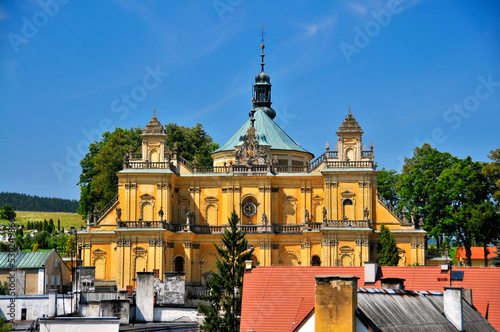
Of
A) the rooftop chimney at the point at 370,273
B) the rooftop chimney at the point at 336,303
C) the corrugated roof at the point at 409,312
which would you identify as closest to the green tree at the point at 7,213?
the rooftop chimney at the point at 370,273

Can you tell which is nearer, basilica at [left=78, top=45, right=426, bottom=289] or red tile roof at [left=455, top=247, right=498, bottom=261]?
basilica at [left=78, top=45, right=426, bottom=289]

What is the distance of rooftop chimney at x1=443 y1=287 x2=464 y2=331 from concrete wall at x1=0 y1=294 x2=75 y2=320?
930 inches

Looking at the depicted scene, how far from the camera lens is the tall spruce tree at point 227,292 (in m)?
45.3

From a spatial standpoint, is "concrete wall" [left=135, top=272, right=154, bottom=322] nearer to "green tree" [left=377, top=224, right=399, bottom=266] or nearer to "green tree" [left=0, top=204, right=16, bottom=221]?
"green tree" [left=377, top=224, right=399, bottom=266]

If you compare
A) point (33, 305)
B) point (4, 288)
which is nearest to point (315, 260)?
point (4, 288)

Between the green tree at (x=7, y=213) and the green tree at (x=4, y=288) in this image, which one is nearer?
the green tree at (x=4, y=288)

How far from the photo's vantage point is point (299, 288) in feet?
123

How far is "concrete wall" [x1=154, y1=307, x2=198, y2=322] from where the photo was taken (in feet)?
154

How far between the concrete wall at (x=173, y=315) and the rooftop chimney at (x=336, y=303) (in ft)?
59.4

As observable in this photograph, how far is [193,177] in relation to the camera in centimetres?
7175

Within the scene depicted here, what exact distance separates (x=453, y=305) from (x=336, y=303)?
641cm

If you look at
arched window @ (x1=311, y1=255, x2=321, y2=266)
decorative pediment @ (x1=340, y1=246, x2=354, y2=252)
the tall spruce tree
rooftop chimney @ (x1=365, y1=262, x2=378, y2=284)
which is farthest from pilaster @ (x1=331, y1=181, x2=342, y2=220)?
rooftop chimney @ (x1=365, y1=262, x2=378, y2=284)

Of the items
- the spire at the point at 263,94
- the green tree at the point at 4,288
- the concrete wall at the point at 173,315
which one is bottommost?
the concrete wall at the point at 173,315

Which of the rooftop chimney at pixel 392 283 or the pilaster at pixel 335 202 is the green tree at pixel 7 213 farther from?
the rooftop chimney at pixel 392 283
